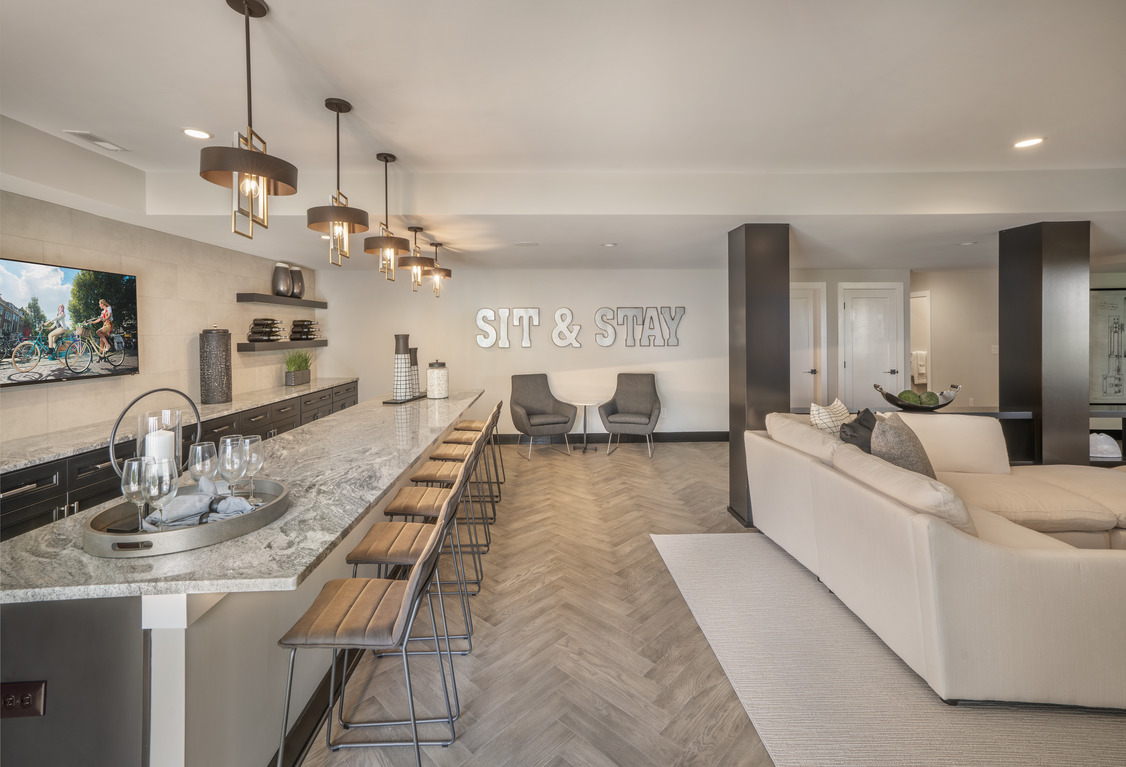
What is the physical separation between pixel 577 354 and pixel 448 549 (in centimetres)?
400

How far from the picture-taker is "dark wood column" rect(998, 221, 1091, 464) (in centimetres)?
405

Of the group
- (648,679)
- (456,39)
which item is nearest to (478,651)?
(648,679)

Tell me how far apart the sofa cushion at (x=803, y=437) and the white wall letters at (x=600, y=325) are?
353cm

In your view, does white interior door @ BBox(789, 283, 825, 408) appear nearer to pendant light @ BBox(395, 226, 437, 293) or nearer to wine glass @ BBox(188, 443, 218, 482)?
pendant light @ BBox(395, 226, 437, 293)

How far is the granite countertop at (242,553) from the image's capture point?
3.63ft

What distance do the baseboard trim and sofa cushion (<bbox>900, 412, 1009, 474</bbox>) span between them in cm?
352

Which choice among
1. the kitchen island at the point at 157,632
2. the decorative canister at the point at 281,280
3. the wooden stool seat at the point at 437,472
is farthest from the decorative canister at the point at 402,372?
the kitchen island at the point at 157,632

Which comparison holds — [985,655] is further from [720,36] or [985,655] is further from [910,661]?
[720,36]

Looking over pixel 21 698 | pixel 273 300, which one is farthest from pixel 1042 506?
pixel 273 300

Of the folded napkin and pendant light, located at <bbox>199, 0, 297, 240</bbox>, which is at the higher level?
pendant light, located at <bbox>199, 0, 297, 240</bbox>

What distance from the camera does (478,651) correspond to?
2350 millimetres

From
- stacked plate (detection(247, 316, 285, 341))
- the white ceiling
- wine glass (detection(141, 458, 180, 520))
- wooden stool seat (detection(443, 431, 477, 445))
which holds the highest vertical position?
the white ceiling

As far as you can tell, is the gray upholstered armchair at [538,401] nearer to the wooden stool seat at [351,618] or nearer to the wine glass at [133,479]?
the wooden stool seat at [351,618]

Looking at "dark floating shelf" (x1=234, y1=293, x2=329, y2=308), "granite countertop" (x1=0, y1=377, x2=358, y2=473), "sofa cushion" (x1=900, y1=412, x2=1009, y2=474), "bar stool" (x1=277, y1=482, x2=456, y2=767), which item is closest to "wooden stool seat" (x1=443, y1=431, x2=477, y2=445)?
"granite countertop" (x1=0, y1=377, x2=358, y2=473)
